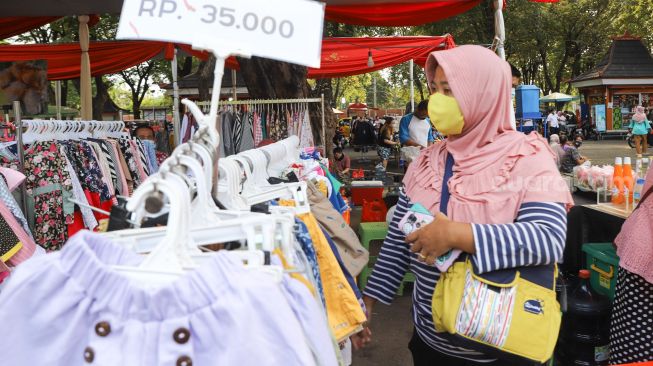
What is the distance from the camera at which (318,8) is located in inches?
66.1

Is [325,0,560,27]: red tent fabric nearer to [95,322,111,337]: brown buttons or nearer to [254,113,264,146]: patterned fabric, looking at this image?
[254,113,264,146]: patterned fabric

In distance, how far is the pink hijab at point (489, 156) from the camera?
1.72 m

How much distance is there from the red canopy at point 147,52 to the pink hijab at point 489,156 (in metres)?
6.96

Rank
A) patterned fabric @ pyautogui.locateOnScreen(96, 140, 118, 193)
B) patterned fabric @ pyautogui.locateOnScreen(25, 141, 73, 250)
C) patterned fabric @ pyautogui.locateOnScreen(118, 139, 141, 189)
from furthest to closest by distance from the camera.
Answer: patterned fabric @ pyautogui.locateOnScreen(118, 139, 141, 189)
patterned fabric @ pyautogui.locateOnScreen(96, 140, 118, 193)
patterned fabric @ pyautogui.locateOnScreen(25, 141, 73, 250)

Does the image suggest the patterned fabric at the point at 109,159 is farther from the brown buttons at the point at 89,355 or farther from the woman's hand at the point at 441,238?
the brown buttons at the point at 89,355

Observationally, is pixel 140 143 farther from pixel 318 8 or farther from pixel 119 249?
pixel 119 249

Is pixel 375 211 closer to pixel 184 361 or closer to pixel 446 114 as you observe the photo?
pixel 446 114

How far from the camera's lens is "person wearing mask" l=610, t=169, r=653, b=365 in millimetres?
2527

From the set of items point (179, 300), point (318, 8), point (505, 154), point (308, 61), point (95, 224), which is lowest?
point (95, 224)

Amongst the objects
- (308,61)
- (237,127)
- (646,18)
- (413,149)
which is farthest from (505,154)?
(646,18)

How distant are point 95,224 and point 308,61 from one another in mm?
3306

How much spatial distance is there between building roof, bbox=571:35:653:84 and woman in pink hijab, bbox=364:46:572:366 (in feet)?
89.0

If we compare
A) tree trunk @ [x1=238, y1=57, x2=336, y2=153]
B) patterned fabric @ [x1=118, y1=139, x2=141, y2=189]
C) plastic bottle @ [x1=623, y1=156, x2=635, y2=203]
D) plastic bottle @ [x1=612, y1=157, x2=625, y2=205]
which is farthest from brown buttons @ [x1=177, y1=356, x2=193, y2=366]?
tree trunk @ [x1=238, y1=57, x2=336, y2=153]

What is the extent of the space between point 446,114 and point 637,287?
1591mm
